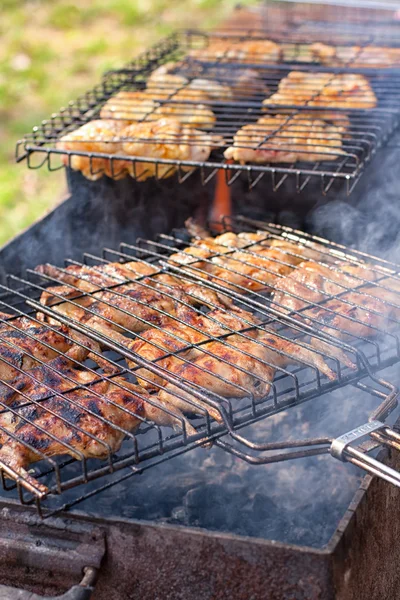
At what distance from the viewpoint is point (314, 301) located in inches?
145

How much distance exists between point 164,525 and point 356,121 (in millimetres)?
3038

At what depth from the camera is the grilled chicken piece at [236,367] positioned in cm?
295

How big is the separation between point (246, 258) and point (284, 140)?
0.75 metres

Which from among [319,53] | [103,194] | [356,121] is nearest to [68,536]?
[103,194]

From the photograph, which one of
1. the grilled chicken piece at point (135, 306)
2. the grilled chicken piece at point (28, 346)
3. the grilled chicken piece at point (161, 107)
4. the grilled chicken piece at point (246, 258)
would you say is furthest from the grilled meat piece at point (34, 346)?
the grilled chicken piece at point (161, 107)

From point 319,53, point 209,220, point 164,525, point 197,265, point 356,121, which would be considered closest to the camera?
point 164,525

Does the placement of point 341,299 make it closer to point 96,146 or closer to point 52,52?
point 96,146

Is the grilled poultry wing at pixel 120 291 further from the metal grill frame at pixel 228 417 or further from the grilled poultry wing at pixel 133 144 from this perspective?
the grilled poultry wing at pixel 133 144

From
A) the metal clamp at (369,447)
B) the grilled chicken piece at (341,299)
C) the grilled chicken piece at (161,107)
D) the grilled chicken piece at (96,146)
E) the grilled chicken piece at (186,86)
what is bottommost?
the grilled chicken piece at (341,299)

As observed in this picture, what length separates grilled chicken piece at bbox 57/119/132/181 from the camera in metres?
4.47

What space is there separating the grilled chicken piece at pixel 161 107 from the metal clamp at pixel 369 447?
103 inches

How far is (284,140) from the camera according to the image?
4.39 m

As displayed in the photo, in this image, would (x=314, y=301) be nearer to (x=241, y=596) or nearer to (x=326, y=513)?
(x=326, y=513)

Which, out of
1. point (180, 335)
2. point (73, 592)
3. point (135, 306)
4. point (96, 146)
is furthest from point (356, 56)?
point (73, 592)
